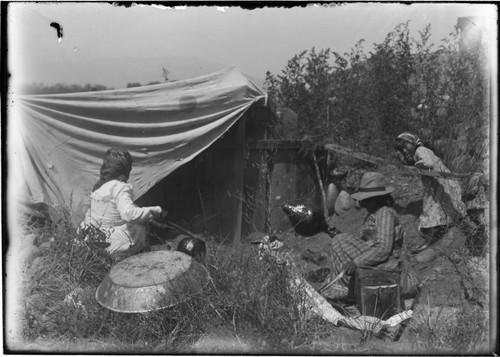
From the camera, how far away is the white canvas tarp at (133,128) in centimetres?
505

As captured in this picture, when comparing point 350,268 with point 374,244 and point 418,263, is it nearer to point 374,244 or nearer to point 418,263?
point 374,244

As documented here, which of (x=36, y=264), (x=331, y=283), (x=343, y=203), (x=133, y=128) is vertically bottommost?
(x=331, y=283)

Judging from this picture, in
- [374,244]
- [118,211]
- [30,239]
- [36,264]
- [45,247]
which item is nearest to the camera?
[374,244]

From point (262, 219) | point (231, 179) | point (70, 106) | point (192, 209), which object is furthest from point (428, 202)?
point (70, 106)

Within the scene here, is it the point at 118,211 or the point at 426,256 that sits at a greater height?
the point at 118,211

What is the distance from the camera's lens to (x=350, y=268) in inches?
165

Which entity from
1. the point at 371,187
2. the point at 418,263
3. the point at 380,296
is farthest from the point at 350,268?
the point at 418,263

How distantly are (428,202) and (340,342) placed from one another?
7.76 feet

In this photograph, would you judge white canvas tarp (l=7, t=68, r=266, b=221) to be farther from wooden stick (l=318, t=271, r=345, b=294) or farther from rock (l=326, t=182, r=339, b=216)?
wooden stick (l=318, t=271, r=345, b=294)

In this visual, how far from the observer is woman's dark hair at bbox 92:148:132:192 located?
4883 millimetres

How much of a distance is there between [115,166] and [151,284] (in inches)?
64.0

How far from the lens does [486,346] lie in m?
3.53

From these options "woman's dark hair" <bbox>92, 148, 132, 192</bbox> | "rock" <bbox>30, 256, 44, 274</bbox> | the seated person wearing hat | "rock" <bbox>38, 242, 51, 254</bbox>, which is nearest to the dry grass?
"rock" <bbox>30, 256, 44, 274</bbox>

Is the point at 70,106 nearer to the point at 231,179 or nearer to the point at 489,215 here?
the point at 231,179
